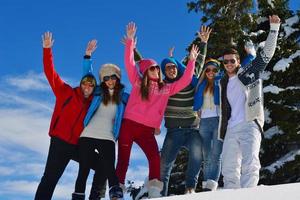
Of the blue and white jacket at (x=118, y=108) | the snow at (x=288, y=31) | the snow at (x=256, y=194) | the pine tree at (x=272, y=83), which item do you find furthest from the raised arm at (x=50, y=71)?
the snow at (x=288, y=31)

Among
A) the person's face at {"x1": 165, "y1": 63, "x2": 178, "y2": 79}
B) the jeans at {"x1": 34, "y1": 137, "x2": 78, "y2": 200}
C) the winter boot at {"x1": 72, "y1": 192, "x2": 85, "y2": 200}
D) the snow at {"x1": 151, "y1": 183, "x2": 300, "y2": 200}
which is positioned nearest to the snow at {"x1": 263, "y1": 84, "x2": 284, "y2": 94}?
the person's face at {"x1": 165, "y1": 63, "x2": 178, "y2": 79}

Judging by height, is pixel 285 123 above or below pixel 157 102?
above

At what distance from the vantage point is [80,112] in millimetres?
6453

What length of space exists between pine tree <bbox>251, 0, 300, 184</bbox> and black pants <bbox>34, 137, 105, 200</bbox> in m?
10.6

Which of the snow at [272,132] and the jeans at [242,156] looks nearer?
the jeans at [242,156]

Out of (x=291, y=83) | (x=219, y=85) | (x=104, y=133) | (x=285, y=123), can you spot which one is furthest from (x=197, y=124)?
(x=291, y=83)

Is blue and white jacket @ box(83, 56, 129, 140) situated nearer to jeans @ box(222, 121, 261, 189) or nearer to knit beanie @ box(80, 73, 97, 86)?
knit beanie @ box(80, 73, 97, 86)

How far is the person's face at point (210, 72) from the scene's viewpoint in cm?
695

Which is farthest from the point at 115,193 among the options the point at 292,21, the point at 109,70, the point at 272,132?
the point at 292,21

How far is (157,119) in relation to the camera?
261 inches

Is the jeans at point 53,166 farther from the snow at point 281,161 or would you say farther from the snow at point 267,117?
the snow at point 267,117

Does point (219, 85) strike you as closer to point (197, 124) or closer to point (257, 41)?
point (197, 124)

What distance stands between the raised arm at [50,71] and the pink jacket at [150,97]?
96cm

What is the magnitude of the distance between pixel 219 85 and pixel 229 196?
7.74 feet
